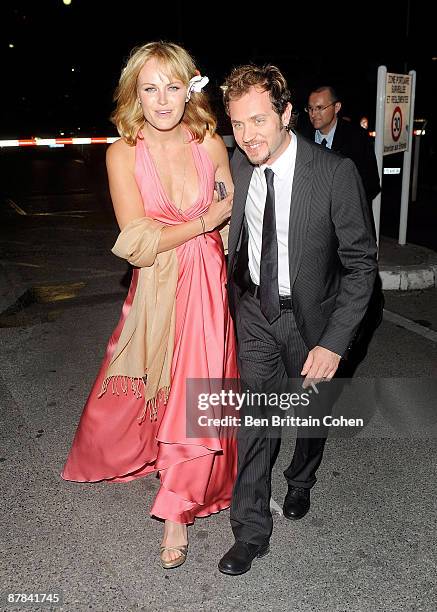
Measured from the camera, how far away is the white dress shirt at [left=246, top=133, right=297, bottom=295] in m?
2.61

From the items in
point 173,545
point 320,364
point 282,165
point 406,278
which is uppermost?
point 282,165

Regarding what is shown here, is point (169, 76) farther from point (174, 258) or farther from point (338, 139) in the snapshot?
point (338, 139)

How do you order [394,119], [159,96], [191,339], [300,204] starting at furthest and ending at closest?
[394,119], [191,339], [159,96], [300,204]

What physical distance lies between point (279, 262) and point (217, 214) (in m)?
0.36

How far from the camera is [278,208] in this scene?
262 cm

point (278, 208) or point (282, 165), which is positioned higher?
point (282, 165)

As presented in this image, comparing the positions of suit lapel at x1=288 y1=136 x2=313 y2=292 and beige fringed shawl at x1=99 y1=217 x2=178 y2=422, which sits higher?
suit lapel at x1=288 y1=136 x2=313 y2=292

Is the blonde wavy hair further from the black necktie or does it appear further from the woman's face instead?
the black necktie

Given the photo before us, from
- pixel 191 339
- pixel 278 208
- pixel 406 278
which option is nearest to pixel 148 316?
pixel 191 339

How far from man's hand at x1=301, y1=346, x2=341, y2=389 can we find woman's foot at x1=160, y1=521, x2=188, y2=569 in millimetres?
908

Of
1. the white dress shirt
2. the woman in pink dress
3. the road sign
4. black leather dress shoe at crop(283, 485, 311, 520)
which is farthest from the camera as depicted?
the road sign

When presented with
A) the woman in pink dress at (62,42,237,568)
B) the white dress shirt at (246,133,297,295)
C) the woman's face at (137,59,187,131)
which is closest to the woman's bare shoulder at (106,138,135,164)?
the woman in pink dress at (62,42,237,568)

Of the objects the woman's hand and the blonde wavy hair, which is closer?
the blonde wavy hair

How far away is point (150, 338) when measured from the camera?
9.63 feet
